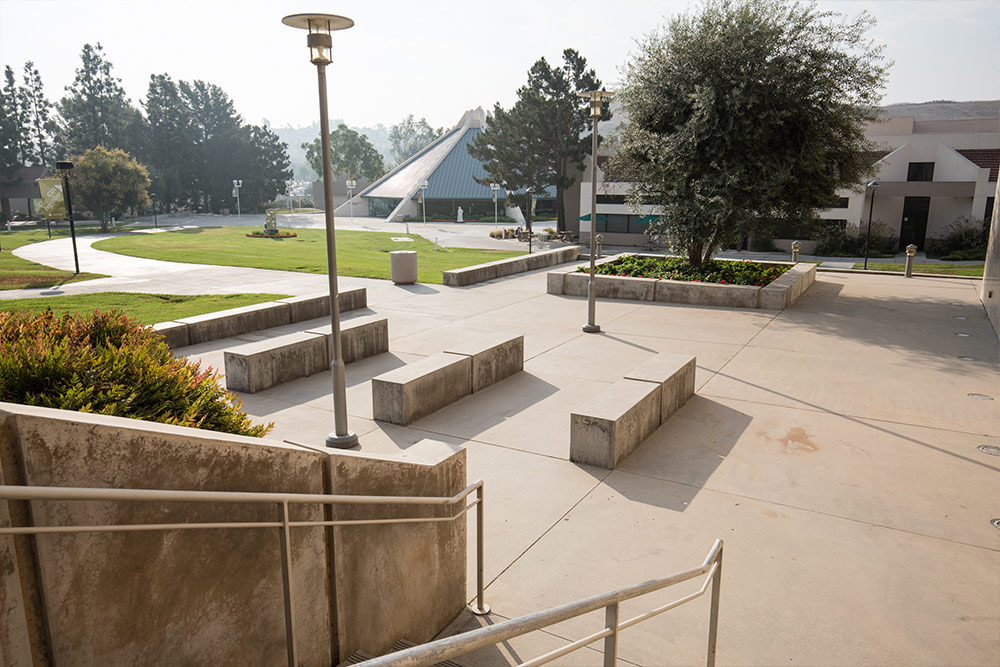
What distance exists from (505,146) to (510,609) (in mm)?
47206

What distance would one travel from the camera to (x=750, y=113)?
60.1 feet

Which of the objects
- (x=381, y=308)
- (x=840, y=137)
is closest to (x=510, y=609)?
(x=381, y=308)

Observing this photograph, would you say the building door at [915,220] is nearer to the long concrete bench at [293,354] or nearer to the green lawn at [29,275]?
the long concrete bench at [293,354]

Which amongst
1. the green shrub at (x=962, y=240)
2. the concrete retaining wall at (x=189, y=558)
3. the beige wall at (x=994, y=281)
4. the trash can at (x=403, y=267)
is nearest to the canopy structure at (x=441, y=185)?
the green shrub at (x=962, y=240)

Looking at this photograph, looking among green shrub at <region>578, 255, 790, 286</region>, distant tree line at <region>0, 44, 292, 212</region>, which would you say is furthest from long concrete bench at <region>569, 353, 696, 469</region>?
distant tree line at <region>0, 44, 292, 212</region>

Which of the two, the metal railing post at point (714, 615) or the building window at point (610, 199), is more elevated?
the building window at point (610, 199)

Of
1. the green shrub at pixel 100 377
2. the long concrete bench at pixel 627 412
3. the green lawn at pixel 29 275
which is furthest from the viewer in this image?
the green lawn at pixel 29 275

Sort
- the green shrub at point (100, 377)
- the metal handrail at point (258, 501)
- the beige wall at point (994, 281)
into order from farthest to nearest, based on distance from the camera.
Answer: the beige wall at point (994, 281)
the green shrub at point (100, 377)
the metal handrail at point (258, 501)

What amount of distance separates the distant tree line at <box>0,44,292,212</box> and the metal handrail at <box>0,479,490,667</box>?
88563mm

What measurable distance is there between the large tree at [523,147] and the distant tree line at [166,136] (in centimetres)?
4794

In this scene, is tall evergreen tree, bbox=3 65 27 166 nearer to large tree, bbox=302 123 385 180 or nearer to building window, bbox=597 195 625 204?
large tree, bbox=302 123 385 180

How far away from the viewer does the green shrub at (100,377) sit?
11.8ft

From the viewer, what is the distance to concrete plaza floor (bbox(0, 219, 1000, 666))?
5.26 metres

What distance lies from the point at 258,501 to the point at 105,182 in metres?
66.1
